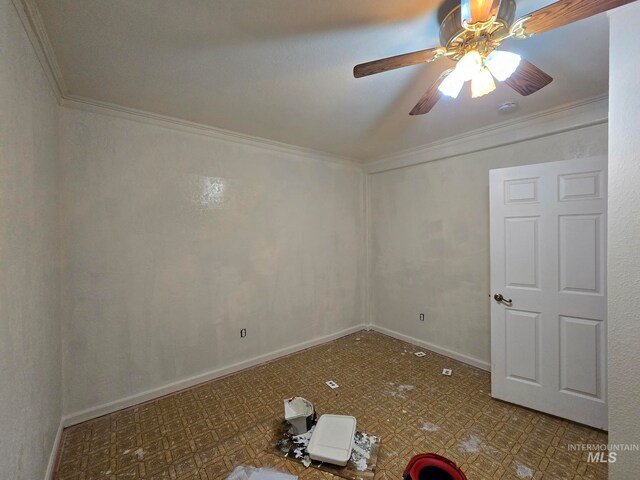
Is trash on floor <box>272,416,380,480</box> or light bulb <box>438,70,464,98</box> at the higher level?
light bulb <box>438,70,464,98</box>

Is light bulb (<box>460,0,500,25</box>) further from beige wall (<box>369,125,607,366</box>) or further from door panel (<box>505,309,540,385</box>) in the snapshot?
door panel (<box>505,309,540,385</box>)

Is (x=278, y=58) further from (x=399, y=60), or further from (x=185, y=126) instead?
(x=185, y=126)

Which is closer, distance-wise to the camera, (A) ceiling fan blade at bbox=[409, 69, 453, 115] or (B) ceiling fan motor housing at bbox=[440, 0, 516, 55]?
(B) ceiling fan motor housing at bbox=[440, 0, 516, 55]

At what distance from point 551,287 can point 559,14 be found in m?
1.94

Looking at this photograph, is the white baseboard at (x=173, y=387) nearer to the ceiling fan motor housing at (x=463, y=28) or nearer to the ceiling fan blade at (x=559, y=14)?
the ceiling fan motor housing at (x=463, y=28)

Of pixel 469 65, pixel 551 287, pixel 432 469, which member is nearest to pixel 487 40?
pixel 469 65

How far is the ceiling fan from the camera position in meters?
1.04

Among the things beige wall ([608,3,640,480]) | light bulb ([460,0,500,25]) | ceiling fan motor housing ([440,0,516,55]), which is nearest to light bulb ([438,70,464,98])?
ceiling fan motor housing ([440,0,516,55])

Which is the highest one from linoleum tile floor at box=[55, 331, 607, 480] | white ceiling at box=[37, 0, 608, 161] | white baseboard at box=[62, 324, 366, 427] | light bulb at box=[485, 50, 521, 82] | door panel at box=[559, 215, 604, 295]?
white ceiling at box=[37, 0, 608, 161]

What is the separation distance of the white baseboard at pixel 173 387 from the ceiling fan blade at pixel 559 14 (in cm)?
336

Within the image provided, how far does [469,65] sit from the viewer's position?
4.25ft

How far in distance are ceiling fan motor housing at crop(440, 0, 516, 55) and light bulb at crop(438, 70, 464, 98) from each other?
0.11 meters

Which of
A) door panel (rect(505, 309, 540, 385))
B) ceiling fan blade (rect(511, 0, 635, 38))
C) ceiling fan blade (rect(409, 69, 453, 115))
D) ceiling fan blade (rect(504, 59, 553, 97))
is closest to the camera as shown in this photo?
ceiling fan blade (rect(511, 0, 635, 38))

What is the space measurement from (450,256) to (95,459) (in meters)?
3.59
